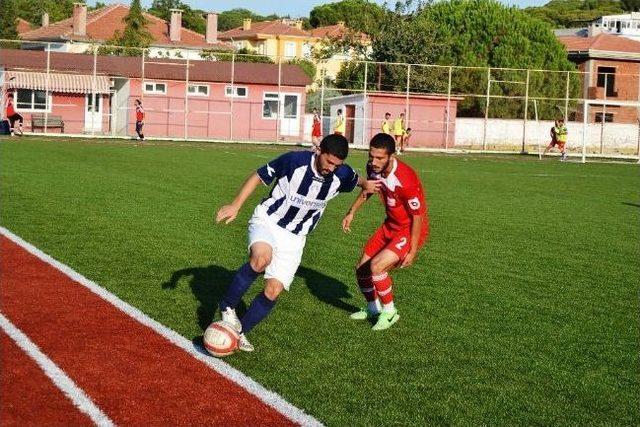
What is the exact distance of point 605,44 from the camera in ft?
232

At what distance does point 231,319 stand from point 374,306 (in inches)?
69.0

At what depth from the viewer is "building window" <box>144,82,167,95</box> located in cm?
5397

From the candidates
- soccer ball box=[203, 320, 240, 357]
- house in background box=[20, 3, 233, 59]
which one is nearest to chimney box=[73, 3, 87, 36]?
house in background box=[20, 3, 233, 59]

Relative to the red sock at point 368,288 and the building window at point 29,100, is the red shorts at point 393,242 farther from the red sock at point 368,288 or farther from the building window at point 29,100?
the building window at point 29,100

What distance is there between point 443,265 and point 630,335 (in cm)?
352

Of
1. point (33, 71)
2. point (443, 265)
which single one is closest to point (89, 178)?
point (443, 265)

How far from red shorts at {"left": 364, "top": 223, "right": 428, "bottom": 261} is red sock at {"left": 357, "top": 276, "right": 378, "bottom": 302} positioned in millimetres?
215

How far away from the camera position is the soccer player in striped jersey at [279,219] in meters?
7.13

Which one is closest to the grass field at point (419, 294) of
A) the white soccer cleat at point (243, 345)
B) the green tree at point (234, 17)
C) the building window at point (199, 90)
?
the white soccer cleat at point (243, 345)

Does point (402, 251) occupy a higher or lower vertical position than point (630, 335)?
higher

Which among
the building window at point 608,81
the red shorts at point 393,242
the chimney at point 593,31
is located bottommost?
the red shorts at point 393,242

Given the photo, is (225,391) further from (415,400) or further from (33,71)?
(33,71)

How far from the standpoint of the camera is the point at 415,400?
610 cm

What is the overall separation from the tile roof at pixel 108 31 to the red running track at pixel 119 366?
69902 mm
